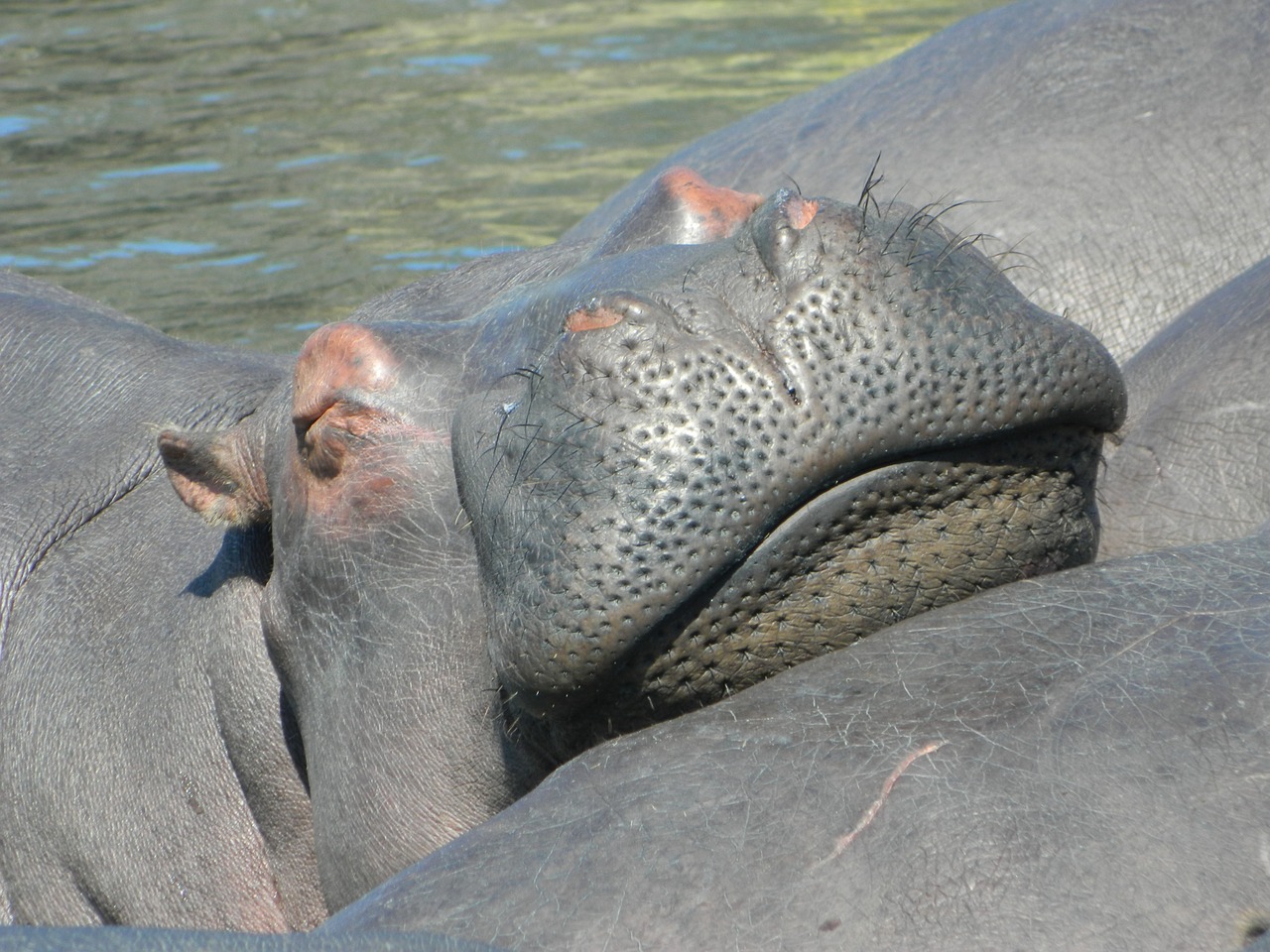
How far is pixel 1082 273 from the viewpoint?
551 centimetres

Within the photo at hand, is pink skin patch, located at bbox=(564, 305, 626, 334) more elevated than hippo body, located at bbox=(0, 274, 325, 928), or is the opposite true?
Result: pink skin patch, located at bbox=(564, 305, 626, 334)

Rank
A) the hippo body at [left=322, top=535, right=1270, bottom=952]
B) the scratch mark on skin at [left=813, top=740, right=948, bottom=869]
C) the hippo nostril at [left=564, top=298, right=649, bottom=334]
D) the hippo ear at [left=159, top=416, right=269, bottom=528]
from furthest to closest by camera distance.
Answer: the hippo ear at [left=159, top=416, right=269, bottom=528] → the hippo nostril at [left=564, top=298, right=649, bottom=334] → the scratch mark on skin at [left=813, top=740, right=948, bottom=869] → the hippo body at [left=322, top=535, right=1270, bottom=952]

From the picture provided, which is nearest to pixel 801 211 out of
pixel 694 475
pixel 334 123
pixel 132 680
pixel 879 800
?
pixel 694 475

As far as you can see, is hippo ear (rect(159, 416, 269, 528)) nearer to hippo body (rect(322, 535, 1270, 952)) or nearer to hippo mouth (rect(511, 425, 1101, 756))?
hippo mouth (rect(511, 425, 1101, 756))

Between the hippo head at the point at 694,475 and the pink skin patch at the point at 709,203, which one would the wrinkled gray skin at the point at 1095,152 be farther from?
the hippo head at the point at 694,475

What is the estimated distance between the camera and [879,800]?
270cm

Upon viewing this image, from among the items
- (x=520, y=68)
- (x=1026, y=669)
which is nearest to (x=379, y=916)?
(x=1026, y=669)

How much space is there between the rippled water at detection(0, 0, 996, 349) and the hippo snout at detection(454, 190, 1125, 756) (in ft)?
16.5

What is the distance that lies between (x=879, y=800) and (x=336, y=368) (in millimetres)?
1372

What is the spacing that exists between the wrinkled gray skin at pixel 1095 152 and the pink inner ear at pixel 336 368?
2259mm

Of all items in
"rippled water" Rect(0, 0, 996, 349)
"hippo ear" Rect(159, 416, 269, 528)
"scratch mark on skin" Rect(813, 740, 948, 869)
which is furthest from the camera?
"rippled water" Rect(0, 0, 996, 349)

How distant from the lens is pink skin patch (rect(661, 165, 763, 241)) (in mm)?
3533

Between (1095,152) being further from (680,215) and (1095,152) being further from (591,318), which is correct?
(591,318)

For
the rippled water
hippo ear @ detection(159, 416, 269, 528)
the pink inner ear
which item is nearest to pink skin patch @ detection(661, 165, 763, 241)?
the pink inner ear
